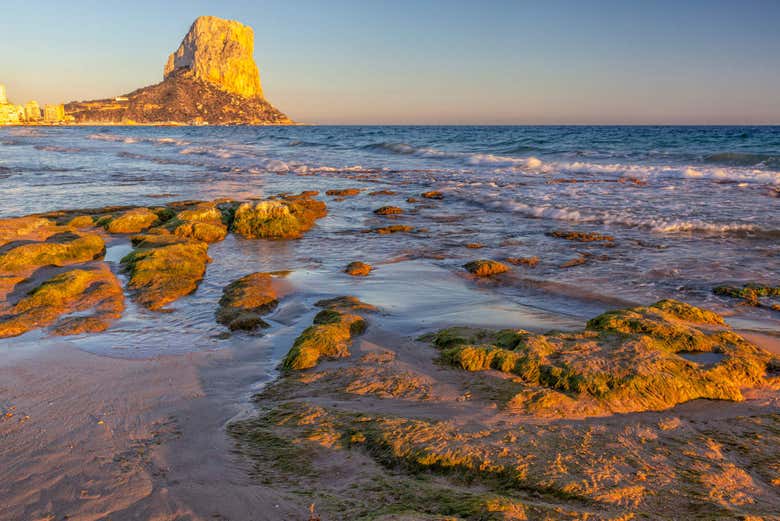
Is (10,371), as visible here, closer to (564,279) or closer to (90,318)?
(90,318)

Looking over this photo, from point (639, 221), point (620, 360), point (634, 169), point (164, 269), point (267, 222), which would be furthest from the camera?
point (634, 169)

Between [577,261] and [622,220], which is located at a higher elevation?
[622,220]

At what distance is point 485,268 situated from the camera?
310 inches

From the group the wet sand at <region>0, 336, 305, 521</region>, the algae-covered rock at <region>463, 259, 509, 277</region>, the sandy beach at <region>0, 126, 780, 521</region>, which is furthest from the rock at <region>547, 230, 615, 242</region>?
the wet sand at <region>0, 336, 305, 521</region>

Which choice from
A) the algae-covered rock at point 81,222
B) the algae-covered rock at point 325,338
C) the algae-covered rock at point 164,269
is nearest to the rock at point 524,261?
the algae-covered rock at point 325,338

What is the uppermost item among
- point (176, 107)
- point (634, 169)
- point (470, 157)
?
point (176, 107)

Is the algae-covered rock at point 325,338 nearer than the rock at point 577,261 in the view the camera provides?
→ Yes

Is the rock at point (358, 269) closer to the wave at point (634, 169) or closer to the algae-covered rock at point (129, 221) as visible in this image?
the algae-covered rock at point (129, 221)

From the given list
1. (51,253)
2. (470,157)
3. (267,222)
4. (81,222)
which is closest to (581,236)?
(267,222)

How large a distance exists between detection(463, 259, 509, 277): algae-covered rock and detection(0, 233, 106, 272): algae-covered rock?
19.7ft

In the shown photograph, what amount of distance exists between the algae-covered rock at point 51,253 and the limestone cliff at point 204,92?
147 m

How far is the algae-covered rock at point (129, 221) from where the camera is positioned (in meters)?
10.6

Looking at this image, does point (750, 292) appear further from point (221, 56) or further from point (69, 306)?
point (221, 56)

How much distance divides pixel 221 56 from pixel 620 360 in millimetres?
200535
